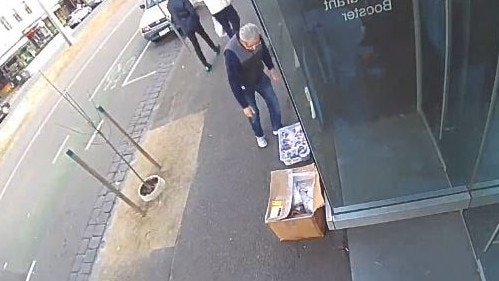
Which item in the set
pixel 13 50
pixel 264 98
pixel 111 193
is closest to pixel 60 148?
pixel 111 193

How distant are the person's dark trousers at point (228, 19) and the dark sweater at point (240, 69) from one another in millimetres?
2876

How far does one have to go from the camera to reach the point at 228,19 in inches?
335

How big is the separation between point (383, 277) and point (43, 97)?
15.6 metres

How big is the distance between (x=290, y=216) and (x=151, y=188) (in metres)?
2.96

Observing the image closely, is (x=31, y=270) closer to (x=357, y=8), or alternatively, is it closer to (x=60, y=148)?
(x=60, y=148)

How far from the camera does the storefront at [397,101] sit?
9.69 ft

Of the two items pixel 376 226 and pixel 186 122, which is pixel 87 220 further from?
pixel 376 226

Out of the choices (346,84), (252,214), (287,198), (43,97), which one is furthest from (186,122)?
(43,97)

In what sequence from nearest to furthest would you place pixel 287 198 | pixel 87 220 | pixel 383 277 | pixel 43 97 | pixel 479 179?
1. pixel 479 179
2. pixel 383 277
3. pixel 287 198
4. pixel 87 220
5. pixel 43 97

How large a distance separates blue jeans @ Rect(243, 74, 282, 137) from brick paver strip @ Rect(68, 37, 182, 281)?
303 centimetres

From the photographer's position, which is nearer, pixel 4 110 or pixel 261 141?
pixel 261 141

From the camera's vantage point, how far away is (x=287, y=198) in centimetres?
510

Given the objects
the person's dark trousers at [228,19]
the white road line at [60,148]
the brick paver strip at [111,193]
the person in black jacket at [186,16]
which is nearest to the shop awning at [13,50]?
the white road line at [60,148]

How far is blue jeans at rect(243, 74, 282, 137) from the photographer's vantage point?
5.93 m
